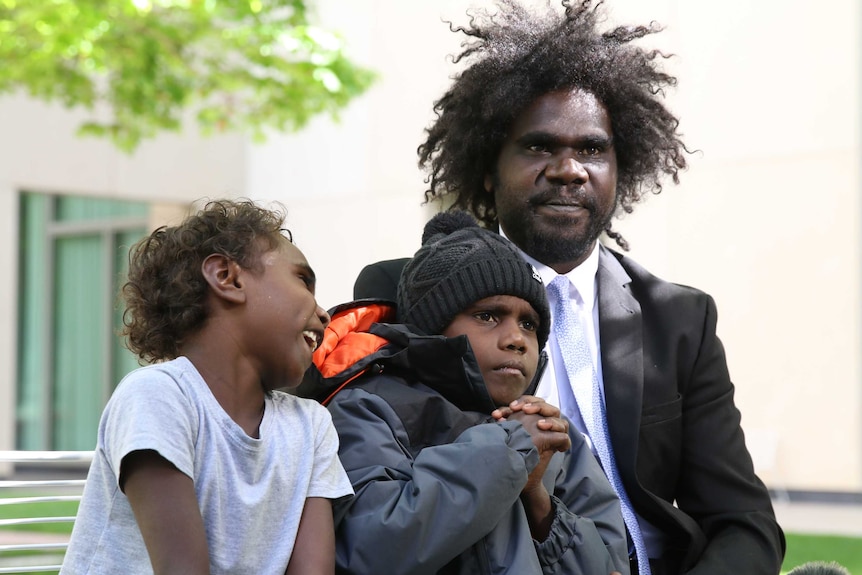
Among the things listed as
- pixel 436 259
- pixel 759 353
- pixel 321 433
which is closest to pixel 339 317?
pixel 436 259

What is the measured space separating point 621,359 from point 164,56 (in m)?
6.68

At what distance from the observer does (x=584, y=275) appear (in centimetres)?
344

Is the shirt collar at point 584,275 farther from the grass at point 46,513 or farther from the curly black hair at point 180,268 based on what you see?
the grass at point 46,513

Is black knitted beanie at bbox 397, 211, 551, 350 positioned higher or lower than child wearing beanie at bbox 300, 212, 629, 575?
higher

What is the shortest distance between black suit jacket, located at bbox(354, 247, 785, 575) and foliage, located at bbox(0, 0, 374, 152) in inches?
226

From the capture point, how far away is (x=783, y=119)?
11.1m

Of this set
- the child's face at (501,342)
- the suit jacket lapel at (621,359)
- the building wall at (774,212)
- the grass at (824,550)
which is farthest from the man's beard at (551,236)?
the building wall at (774,212)

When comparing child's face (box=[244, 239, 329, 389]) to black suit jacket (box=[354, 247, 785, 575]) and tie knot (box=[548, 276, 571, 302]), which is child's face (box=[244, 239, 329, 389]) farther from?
tie knot (box=[548, 276, 571, 302])

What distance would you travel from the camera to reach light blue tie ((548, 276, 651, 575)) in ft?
10.4

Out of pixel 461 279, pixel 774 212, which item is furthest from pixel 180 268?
pixel 774 212

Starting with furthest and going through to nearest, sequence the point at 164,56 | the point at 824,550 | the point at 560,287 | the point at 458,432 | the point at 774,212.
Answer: the point at 774,212, the point at 164,56, the point at 824,550, the point at 560,287, the point at 458,432

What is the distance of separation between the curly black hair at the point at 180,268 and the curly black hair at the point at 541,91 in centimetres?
129

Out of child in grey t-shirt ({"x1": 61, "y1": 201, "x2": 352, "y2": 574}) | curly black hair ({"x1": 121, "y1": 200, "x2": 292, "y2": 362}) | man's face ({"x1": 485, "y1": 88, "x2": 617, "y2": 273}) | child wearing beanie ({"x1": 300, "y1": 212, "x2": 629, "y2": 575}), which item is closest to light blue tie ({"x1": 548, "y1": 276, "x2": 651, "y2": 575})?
man's face ({"x1": 485, "y1": 88, "x2": 617, "y2": 273})

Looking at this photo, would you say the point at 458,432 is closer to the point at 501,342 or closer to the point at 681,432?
the point at 501,342
